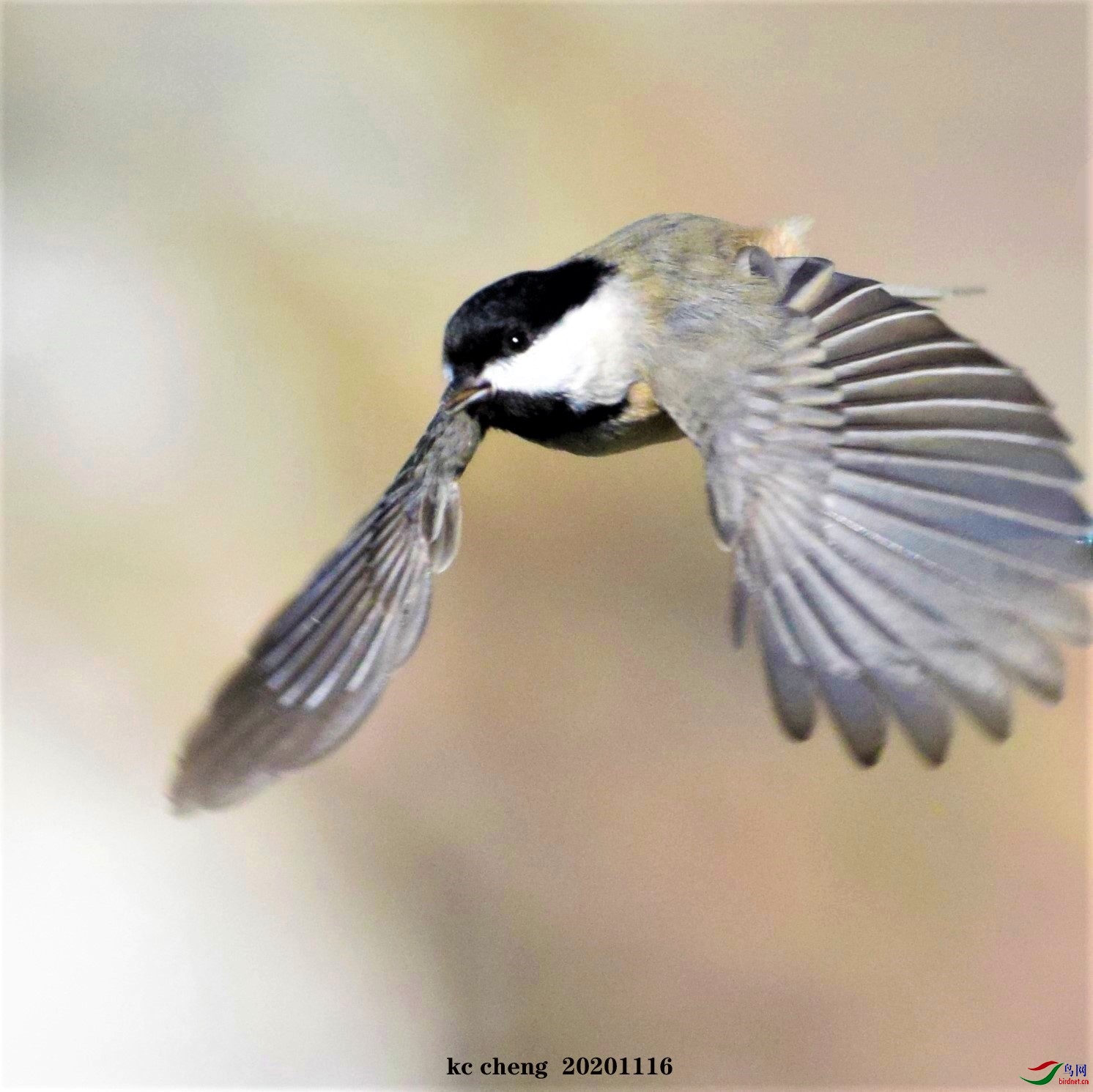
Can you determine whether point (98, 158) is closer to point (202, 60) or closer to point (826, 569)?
point (202, 60)

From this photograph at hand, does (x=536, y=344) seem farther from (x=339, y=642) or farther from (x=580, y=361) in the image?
(x=339, y=642)

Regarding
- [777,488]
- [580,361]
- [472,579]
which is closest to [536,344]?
[580,361]

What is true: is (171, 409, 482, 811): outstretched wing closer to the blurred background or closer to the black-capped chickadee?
the black-capped chickadee

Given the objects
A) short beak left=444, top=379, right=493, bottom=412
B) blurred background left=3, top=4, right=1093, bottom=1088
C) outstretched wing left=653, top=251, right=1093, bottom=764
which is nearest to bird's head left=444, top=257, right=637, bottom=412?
short beak left=444, top=379, right=493, bottom=412

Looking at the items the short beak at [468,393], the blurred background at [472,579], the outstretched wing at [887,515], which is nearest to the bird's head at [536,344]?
the short beak at [468,393]

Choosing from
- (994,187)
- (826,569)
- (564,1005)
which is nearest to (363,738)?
(564,1005)
